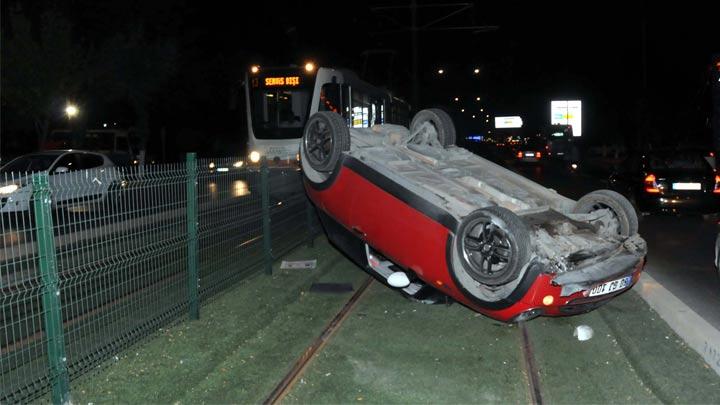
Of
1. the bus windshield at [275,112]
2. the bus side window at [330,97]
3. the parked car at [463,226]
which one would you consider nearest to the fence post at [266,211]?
the parked car at [463,226]

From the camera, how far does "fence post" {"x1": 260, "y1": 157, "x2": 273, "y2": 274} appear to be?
8797 mm

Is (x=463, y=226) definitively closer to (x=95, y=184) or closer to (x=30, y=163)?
(x=95, y=184)

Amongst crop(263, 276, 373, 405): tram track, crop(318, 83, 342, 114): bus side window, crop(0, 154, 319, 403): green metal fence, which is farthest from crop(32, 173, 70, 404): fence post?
crop(318, 83, 342, 114): bus side window

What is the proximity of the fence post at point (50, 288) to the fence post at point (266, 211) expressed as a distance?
172 inches

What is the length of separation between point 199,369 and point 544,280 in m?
2.88

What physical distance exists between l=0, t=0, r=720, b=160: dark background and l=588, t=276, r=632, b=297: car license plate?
721 inches

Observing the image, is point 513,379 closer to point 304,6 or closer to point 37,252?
point 37,252

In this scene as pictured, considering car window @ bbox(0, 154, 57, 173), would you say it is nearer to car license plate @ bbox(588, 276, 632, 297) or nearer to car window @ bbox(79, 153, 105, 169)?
car window @ bbox(79, 153, 105, 169)

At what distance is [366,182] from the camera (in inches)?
259

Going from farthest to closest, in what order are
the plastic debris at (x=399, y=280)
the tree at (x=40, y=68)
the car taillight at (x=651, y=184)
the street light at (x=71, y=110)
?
the street light at (x=71, y=110) < the tree at (x=40, y=68) < the car taillight at (x=651, y=184) < the plastic debris at (x=399, y=280)

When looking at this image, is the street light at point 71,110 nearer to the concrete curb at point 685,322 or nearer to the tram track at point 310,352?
the tram track at point 310,352

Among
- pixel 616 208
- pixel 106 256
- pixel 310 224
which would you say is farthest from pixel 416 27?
pixel 106 256

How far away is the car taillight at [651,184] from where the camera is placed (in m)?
14.4

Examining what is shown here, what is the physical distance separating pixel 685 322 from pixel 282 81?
44.4ft
